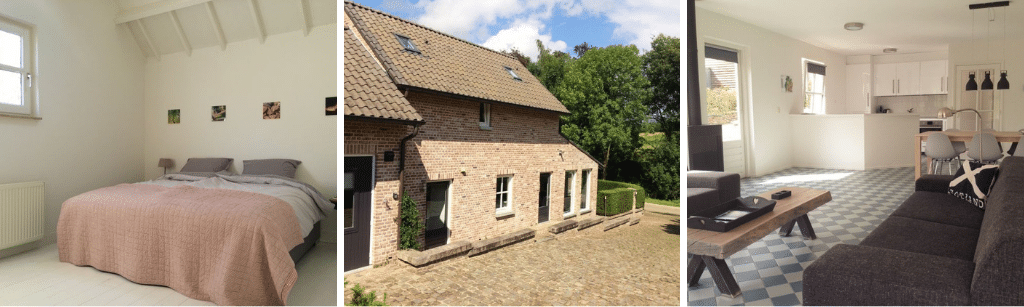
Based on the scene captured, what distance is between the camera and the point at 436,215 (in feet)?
5.15

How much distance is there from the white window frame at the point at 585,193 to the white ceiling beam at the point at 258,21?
11.2 feet

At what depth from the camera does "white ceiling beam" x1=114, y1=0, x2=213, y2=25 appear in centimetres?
399

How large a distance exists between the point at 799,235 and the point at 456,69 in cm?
256

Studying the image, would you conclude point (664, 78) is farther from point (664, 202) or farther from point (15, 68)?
point (15, 68)

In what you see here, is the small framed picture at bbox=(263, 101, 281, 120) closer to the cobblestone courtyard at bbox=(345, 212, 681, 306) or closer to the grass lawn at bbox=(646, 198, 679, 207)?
the cobblestone courtyard at bbox=(345, 212, 681, 306)

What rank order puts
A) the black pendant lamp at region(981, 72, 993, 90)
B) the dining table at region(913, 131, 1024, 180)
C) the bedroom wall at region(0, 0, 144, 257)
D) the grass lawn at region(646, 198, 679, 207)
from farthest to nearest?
the black pendant lamp at region(981, 72, 993, 90) < the dining table at region(913, 131, 1024, 180) < the bedroom wall at region(0, 0, 144, 257) < the grass lawn at region(646, 198, 679, 207)

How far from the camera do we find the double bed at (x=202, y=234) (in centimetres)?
261

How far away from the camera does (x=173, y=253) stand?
287 centimetres

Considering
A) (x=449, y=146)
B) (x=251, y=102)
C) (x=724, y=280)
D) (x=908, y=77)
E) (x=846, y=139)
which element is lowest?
(x=724, y=280)

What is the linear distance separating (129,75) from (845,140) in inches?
244

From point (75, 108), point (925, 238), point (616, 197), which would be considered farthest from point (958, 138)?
point (75, 108)

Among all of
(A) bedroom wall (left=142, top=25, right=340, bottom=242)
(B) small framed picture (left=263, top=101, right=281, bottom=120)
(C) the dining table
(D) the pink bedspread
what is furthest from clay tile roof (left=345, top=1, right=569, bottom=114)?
(C) the dining table

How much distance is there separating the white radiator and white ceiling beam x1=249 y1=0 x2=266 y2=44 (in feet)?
6.22

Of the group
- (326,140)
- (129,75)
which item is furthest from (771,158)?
(129,75)
